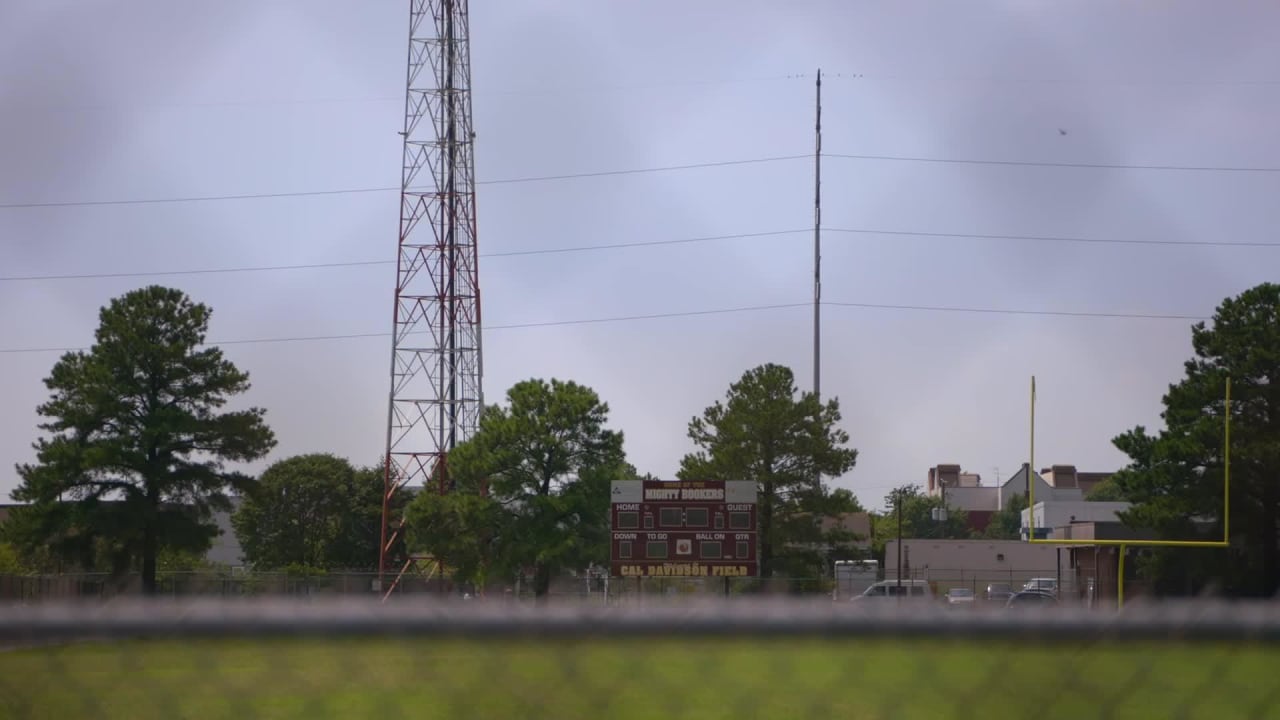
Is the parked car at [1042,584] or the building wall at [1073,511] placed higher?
the building wall at [1073,511]

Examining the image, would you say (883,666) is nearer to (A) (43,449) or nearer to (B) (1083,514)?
(A) (43,449)

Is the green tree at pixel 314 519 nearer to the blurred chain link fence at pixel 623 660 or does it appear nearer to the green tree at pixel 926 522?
the green tree at pixel 926 522

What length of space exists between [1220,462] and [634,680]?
155 ft

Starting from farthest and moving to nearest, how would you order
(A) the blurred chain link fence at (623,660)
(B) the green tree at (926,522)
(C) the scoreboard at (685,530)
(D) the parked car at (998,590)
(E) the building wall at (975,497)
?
(E) the building wall at (975,497) < (B) the green tree at (926,522) < (D) the parked car at (998,590) < (C) the scoreboard at (685,530) < (A) the blurred chain link fence at (623,660)

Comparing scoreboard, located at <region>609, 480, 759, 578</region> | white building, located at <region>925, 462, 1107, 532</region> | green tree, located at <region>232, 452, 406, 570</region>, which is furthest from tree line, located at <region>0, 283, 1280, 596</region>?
white building, located at <region>925, 462, 1107, 532</region>

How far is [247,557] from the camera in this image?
8856cm

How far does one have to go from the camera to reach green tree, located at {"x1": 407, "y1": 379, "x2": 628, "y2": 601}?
5294 cm

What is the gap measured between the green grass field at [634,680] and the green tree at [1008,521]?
4929 inches

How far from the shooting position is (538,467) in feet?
180

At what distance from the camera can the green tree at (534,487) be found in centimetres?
5294

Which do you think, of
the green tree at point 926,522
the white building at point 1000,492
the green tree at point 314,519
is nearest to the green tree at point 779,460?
the green tree at point 314,519

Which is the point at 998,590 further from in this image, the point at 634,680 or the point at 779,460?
the point at 634,680

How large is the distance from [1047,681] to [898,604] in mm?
218

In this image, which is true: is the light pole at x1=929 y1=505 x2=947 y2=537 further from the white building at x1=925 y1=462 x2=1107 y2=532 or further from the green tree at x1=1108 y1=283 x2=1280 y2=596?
the green tree at x1=1108 y1=283 x2=1280 y2=596
